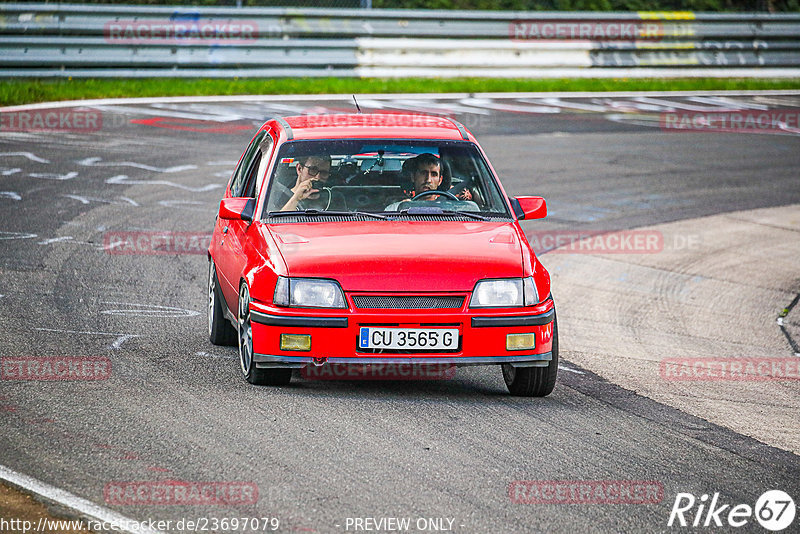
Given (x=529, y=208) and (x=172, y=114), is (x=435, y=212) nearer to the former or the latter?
(x=529, y=208)

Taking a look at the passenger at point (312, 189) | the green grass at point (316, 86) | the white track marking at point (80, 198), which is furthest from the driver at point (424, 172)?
the green grass at point (316, 86)

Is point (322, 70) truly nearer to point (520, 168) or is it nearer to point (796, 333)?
point (520, 168)

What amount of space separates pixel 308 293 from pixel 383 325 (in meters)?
0.45

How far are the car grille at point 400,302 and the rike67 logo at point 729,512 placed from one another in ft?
5.87

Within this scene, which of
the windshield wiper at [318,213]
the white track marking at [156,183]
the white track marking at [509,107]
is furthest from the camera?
the white track marking at [509,107]

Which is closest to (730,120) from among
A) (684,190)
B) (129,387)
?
(684,190)

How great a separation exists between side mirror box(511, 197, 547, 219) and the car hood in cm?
46

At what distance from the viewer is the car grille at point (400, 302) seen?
625cm

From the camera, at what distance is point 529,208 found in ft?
24.4

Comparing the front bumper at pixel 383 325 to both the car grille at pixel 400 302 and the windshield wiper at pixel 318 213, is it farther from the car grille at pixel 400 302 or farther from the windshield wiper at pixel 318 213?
the windshield wiper at pixel 318 213

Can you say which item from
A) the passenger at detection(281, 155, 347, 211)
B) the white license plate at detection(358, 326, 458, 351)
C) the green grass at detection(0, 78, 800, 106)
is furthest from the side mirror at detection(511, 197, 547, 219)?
the green grass at detection(0, 78, 800, 106)

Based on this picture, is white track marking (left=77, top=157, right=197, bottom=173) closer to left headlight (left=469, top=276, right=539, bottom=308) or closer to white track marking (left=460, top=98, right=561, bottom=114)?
white track marking (left=460, top=98, right=561, bottom=114)

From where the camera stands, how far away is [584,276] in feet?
35.9

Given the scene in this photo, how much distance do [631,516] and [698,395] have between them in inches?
101
